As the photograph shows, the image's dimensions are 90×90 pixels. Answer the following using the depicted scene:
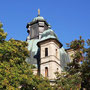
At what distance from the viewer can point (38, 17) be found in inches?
1709

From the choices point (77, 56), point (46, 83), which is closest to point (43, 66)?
point (46, 83)

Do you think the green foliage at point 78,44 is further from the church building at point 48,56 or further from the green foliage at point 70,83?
the church building at point 48,56

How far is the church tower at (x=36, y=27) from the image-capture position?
1624 inches

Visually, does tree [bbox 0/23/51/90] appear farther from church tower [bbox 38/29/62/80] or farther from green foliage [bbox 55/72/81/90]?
church tower [bbox 38/29/62/80]

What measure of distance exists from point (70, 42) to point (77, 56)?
1483mm

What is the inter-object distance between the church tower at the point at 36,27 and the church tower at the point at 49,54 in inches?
321

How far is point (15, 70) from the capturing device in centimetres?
1853

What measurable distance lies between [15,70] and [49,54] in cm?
1298

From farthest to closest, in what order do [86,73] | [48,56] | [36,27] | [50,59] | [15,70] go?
[36,27]
[48,56]
[50,59]
[15,70]
[86,73]

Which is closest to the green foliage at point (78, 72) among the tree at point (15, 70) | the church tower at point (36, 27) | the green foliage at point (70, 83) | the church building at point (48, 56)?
the green foliage at point (70, 83)

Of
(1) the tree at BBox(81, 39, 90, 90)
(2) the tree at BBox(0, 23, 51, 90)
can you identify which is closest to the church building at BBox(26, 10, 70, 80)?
(2) the tree at BBox(0, 23, 51, 90)

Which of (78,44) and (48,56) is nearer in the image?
(78,44)

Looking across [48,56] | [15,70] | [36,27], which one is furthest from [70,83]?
[36,27]

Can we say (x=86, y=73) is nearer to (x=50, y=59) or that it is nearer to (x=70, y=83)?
(x=70, y=83)
